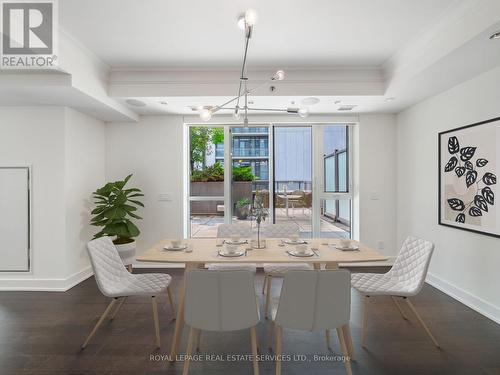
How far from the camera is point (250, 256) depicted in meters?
→ 2.19

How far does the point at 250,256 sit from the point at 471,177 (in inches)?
100

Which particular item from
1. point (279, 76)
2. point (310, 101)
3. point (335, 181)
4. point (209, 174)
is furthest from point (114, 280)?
point (335, 181)

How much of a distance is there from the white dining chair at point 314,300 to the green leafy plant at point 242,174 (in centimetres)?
304

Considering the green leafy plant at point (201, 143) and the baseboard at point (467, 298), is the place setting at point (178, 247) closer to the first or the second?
the green leafy plant at point (201, 143)

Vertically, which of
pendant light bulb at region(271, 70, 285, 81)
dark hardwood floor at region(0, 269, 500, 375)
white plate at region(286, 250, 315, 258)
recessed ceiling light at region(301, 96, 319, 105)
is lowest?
dark hardwood floor at region(0, 269, 500, 375)

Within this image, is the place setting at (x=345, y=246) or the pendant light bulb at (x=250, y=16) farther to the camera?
the place setting at (x=345, y=246)

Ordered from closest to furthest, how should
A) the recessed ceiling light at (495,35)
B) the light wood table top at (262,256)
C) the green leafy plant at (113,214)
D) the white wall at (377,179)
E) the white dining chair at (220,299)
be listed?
the white dining chair at (220,299) → the recessed ceiling light at (495,35) → the light wood table top at (262,256) → the green leafy plant at (113,214) → the white wall at (377,179)

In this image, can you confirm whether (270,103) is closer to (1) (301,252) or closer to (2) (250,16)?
(2) (250,16)

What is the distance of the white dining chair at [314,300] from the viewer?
64.1 inches

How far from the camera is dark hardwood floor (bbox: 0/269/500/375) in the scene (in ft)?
6.49

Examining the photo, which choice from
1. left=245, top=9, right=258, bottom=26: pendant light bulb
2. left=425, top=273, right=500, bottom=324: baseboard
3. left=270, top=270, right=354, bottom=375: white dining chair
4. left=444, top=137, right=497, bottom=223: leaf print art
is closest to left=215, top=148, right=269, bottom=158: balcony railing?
left=444, top=137, right=497, bottom=223: leaf print art

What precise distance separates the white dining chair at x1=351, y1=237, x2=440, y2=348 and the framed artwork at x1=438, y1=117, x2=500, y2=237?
875mm

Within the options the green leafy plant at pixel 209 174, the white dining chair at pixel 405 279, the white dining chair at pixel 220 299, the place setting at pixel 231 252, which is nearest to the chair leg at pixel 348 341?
the white dining chair at pixel 405 279

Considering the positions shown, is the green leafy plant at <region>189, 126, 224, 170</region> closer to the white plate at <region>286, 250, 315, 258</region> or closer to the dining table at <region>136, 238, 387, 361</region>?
the dining table at <region>136, 238, 387, 361</region>
